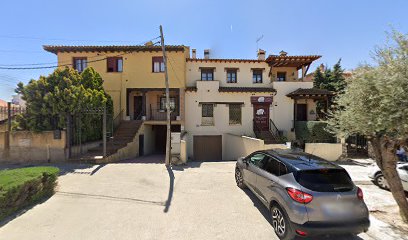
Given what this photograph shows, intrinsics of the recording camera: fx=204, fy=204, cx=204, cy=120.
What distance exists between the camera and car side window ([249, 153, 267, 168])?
18.2ft

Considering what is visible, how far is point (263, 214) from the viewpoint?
5.06 meters

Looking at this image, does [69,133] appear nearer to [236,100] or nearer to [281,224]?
[281,224]

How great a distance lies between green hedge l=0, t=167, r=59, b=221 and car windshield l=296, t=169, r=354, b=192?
636 cm

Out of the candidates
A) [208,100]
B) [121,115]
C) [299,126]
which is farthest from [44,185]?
[299,126]

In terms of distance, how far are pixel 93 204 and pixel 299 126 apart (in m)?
15.9

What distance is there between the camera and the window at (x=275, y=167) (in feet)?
14.7

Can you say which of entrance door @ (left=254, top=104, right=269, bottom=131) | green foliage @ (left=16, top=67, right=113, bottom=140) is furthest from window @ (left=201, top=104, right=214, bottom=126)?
green foliage @ (left=16, top=67, right=113, bottom=140)

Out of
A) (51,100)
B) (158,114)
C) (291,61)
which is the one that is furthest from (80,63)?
(291,61)

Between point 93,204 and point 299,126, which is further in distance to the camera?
point 299,126

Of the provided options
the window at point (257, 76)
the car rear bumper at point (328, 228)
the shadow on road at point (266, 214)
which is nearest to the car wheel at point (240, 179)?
the shadow on road at point (266, 214)

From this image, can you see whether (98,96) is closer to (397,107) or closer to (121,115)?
(121,115)

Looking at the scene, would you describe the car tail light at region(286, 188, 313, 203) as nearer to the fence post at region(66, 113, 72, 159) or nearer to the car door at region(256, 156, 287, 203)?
the car door at region(256, 156, 287, 203)

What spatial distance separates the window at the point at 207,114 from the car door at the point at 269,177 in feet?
41.3

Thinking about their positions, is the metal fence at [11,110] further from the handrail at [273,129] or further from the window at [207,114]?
the handrail at [273,129]
